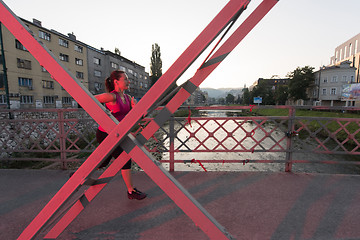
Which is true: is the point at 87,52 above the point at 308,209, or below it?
above

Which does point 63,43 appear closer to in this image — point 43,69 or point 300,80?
point 43,69

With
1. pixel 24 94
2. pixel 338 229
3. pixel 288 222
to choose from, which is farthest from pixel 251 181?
pixel 24 94

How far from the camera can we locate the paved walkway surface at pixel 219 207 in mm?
1979

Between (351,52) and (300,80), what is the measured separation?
53.1 feet

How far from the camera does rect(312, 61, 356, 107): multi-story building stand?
37.2 metres

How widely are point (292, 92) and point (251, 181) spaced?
1884 inches

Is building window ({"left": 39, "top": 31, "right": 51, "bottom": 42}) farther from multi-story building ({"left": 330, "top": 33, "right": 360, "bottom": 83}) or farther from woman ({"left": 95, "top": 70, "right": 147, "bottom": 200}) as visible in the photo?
multi-story building ({"left": 330, "top": 33, "right": 360, "bottom": 83})

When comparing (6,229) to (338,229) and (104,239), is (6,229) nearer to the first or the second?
(104,239)

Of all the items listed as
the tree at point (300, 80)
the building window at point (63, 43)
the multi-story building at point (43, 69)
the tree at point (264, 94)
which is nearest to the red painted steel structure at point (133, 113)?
the multi-story building at point (43, 69)

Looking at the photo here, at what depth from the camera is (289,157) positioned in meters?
3.73

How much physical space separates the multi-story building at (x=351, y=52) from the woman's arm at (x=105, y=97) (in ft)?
176

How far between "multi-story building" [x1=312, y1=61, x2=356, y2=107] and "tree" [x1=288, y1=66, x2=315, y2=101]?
227 cm

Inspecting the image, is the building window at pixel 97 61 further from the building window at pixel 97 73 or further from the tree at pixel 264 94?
the tree at pixel 264 94

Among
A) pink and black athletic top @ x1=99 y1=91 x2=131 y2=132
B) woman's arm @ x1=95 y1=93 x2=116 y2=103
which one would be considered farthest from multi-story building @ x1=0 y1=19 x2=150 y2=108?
woman's arm @ x1=95 y1=93 x2=116 y2=103
